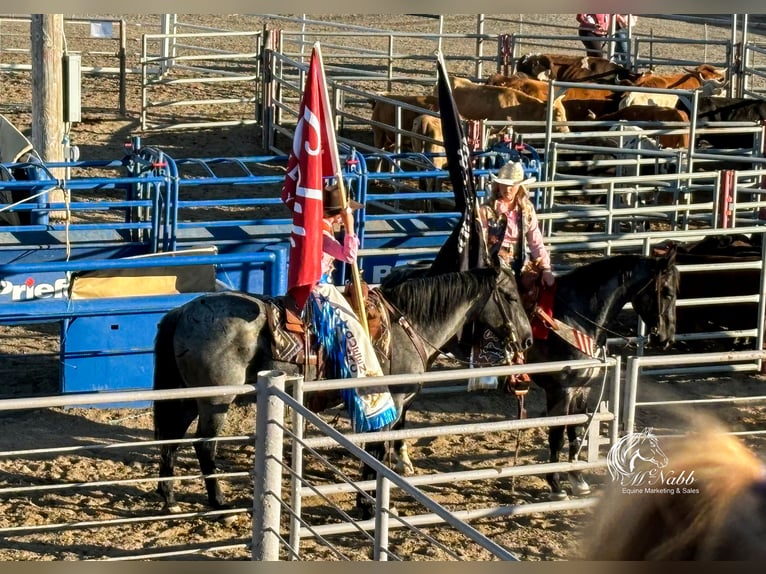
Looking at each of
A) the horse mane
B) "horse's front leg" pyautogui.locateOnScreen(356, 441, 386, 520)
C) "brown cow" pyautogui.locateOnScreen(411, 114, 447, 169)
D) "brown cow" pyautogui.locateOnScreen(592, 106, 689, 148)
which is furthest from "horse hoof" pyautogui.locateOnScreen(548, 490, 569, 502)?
"brown cow" pyautogui.locateOnScreen(592, 106, 689, 148)

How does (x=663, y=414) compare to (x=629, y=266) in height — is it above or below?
below

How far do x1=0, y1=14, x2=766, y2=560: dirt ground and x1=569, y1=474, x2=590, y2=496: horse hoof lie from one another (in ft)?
0.63

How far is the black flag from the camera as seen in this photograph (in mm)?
8078

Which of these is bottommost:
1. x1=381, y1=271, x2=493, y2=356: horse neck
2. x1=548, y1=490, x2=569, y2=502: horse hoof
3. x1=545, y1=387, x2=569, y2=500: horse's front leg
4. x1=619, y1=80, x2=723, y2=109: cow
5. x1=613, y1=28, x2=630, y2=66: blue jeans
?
x1=548, y1=490, x2=569, y2=502: horse hoof

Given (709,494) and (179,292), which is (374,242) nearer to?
(179,292)

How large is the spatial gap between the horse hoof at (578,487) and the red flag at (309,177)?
2073mm

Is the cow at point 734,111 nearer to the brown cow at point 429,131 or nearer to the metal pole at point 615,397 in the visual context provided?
the brown cow at point 429,131

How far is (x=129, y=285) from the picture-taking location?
28.8 feet

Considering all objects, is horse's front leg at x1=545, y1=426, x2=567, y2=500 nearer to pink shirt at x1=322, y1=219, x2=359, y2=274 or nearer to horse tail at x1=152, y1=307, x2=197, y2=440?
pink shirt at x1=322, y1=219, x2=359, y2=274

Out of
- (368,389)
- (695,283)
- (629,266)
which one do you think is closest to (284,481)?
(368,389)

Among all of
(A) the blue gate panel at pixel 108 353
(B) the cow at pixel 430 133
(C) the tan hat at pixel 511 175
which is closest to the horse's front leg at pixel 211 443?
(A) the blue gate panel at pixel 108 353

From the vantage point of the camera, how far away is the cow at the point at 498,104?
15.5m

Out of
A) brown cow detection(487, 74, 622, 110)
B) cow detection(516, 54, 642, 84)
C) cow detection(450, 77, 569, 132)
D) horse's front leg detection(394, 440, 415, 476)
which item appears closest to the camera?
horse's front leg detection(394, 440, 415, 476)

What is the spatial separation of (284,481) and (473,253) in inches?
76.9
